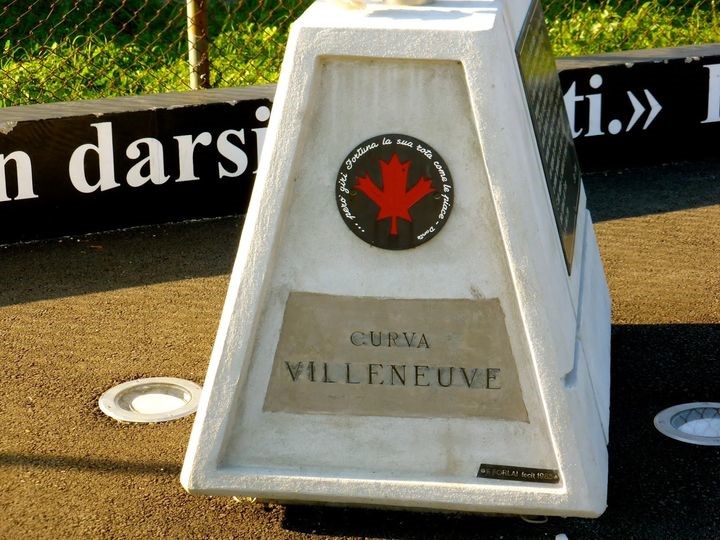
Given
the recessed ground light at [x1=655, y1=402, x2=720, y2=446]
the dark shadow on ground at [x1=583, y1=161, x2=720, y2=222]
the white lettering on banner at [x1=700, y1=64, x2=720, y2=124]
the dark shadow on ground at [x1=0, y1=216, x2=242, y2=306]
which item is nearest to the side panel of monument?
the recessed ground light at [x1=655, y1=402, x2=720, y2=446]

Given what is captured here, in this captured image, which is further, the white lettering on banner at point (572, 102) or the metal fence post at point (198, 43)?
the white lettering on banner at point (572, 102)

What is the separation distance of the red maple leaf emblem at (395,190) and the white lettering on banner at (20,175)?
2583 mm

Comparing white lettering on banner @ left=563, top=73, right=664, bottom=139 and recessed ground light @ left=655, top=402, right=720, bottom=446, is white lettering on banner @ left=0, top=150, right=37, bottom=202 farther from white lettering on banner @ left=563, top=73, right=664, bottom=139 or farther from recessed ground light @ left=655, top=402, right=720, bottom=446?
recessed ground light @ left=655, top=402, right=720, bottom=446

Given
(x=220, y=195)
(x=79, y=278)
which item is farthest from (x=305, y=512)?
(x=220, y=195)

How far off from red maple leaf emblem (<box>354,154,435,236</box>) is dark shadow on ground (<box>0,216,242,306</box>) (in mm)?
2087

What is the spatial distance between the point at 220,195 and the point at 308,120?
8.57ft

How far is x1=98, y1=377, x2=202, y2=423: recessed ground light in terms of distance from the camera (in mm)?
3846

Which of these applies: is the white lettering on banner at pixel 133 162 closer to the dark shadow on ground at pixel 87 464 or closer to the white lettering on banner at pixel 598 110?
the white lettering on banner at pixel 598 110

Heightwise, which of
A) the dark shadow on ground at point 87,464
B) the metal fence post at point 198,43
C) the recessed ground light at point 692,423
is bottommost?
the dark shadow on ground at point 87,464

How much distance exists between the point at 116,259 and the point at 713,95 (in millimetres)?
3102

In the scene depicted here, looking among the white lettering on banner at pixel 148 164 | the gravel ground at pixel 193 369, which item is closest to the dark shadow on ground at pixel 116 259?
the gravel ground at pixel 193 369

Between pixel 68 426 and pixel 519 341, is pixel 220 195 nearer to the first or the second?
pixel 68 426

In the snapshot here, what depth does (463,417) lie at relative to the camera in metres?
3.11

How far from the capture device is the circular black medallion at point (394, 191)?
2949 millimetres
